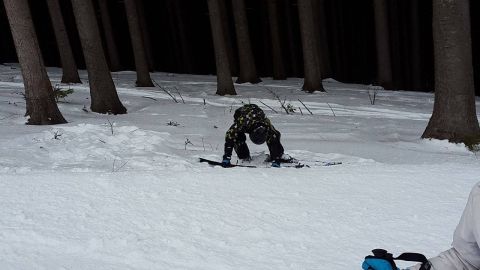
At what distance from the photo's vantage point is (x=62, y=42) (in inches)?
572

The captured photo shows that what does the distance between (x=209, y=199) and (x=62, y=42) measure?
11559mm

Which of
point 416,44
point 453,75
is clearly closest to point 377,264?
point 453,75

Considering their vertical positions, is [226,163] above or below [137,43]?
below

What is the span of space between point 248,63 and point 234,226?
12.9m

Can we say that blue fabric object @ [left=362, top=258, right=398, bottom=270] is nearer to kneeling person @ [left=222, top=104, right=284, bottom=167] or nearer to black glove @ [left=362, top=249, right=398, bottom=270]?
black glove @ [left=362, top=249, right=398, bottom=270]

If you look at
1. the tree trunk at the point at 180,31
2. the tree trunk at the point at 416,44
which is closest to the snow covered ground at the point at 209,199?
the tree trunk at the point at 416,44

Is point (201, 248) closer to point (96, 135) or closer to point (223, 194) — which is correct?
point (223, 194)

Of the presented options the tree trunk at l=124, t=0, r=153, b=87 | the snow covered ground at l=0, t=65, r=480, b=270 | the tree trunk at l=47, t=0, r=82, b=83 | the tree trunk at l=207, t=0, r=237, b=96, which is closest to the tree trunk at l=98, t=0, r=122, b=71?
the tree trunk at l=47, t=0, r=82, b=83

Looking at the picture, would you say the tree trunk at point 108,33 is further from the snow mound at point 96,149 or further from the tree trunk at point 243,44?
the snow mound at point 96,149

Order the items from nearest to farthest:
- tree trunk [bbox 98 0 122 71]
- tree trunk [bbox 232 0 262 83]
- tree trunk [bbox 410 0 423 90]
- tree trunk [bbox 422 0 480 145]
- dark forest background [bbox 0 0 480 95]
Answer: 1. tree trunk [bbox 422 0 480 145]
2. tree trunk [bbox 232 0 262 83]
3. tree trunk [bbox 98 0 122 71]
4. tree trunk [bbox 410 0 423 90]
5. dark forest background [bbox 0 0 480 95]

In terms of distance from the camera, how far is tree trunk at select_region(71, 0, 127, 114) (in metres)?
9.83

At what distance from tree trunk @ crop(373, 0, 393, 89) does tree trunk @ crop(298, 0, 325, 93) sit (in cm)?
363

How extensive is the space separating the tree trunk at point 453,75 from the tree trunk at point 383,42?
941 cm

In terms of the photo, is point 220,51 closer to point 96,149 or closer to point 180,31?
point 96,149
